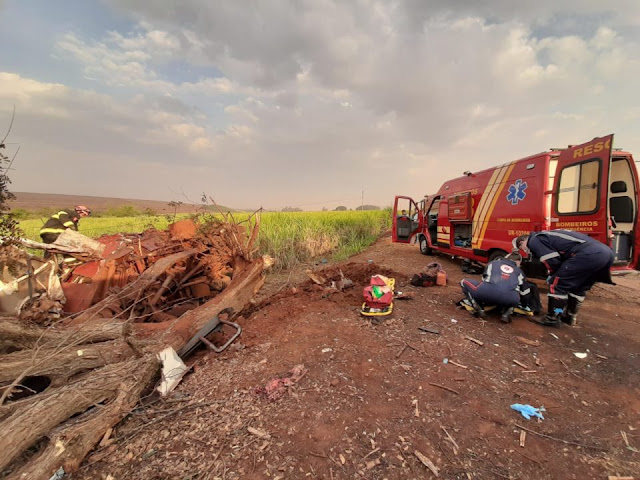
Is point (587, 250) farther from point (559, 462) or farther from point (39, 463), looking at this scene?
point (39, 463)

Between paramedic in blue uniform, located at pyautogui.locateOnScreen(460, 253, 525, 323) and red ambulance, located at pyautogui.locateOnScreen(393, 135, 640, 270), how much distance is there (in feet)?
5.17

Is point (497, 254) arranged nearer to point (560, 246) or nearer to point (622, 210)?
point (622, 210)

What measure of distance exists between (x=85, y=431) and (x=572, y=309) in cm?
549

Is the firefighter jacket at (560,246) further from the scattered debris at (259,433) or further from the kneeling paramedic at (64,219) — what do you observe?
the kneeling paramedic at (64,219)

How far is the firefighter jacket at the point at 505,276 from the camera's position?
13.1ft

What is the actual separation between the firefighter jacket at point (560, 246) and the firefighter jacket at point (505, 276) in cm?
44

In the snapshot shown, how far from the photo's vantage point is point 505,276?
160 inches

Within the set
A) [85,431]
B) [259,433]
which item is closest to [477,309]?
[259,433]

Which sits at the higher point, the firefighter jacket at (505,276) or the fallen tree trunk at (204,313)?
the firefighter jacket at (505,276)

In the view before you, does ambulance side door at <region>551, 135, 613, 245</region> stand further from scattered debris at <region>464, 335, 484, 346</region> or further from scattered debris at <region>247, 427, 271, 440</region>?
scattered debris at <region>247, 427, 271, 440</region>

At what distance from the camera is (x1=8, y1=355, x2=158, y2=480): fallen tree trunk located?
1842 millimetres

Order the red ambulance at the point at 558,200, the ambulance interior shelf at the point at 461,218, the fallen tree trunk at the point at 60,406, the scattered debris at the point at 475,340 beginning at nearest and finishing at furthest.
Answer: the fallen tree trunk at the point at 60,406
the scattered debris at the point at 475,340
the red ambulance at the point at 558,200
the ambulance interior shelf at the point at 461,218

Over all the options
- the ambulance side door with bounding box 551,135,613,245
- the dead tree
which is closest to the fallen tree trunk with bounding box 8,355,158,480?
the dead tree

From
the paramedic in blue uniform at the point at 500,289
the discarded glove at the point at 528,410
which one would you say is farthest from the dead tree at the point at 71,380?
the paramedic in blue uniform at the point at 500,289
